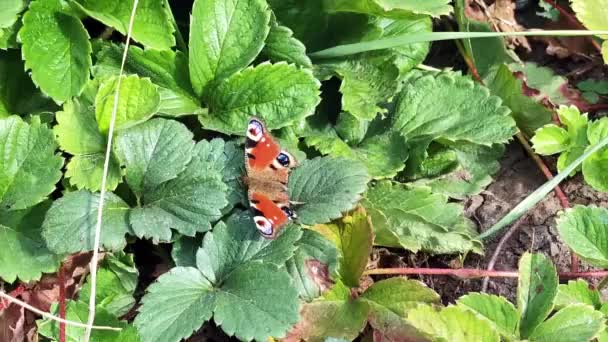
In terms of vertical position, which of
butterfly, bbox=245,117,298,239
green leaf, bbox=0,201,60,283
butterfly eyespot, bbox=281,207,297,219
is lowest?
green leaf, bbox=0,201,60,283

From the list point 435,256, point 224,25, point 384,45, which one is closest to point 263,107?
point 224,25

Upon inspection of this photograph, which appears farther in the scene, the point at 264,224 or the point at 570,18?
the point at 570,18

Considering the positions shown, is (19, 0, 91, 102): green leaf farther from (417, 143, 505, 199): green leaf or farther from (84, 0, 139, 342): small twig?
(417, 143, 505, 199): green leaf

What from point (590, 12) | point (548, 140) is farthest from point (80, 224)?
point (590, 12)

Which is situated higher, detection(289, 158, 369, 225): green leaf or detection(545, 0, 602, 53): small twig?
detection(545, 0, 602, 53): small twig

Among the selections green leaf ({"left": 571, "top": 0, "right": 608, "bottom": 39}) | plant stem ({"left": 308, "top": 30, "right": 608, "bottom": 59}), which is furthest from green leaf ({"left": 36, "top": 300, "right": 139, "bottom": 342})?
green leaf ({"left": 571, "top": 0, "right": 608, "bottom": 39})

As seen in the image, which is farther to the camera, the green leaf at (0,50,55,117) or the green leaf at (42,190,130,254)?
the green leaf at (0,50,55,117)

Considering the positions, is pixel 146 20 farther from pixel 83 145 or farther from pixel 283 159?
pixel 283 159
